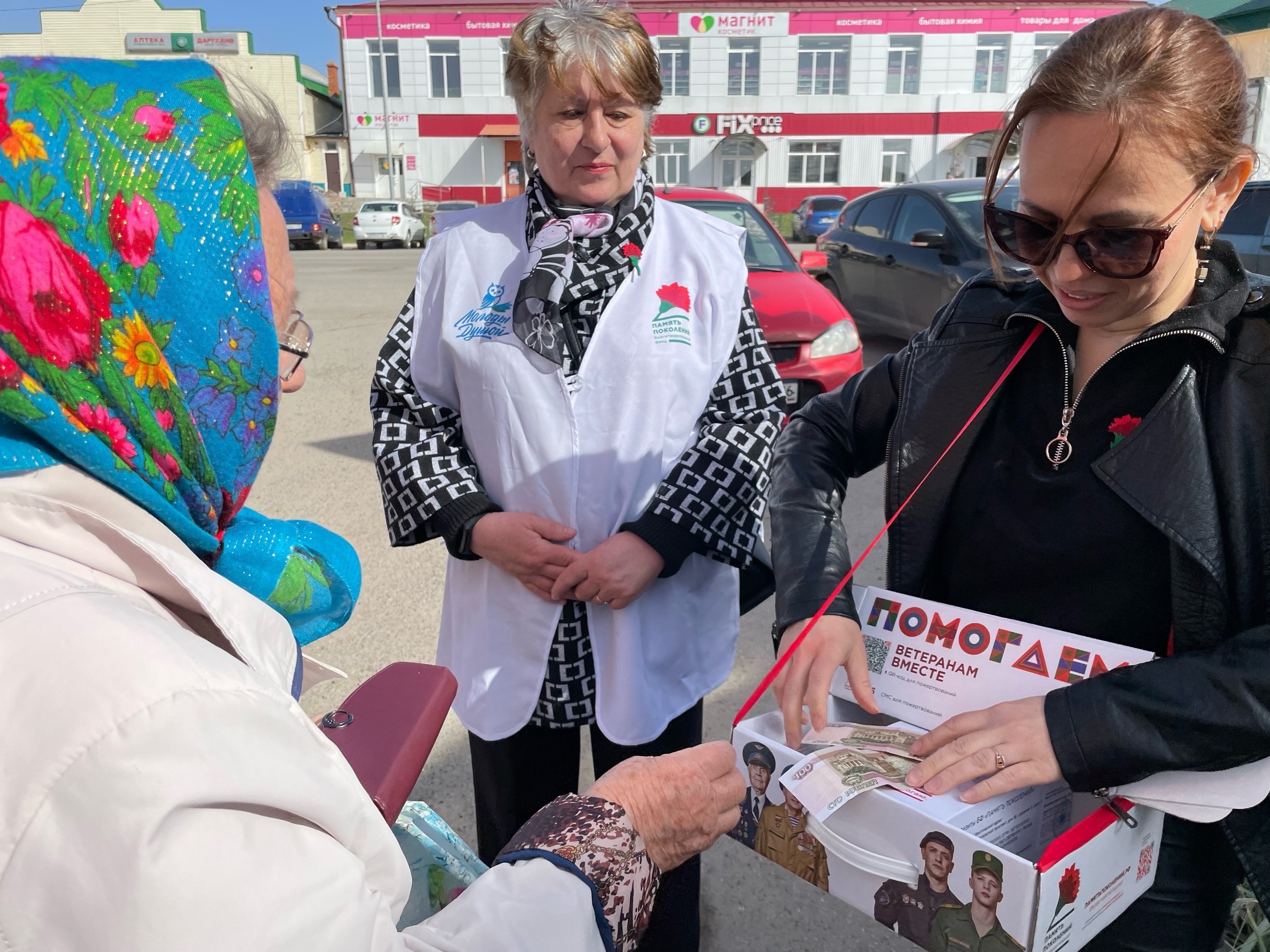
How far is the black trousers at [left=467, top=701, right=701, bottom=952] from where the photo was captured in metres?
2.02

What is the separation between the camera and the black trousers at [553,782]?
79.4 inches

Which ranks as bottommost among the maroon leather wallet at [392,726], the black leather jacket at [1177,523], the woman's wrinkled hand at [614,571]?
the woman's wrinkled hand at [614,571]

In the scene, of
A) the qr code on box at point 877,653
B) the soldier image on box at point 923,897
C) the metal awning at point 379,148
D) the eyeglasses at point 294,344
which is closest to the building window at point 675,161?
the metal awning at point 379,148

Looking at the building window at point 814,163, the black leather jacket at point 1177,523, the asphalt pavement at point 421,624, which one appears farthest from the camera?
the building window at point 814,163

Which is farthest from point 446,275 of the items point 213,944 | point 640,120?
point 213,944

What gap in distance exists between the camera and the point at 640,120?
2006 mm

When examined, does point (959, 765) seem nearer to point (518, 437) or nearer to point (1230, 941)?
point (518, 437)

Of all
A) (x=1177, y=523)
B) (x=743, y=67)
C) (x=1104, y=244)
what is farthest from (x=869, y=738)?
(x=743, y=67)

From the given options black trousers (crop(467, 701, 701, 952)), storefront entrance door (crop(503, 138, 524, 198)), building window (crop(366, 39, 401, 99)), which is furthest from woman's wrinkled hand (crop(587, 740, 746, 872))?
building window (crop(366, 39, 401, 99))

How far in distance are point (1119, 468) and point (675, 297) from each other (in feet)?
3.15

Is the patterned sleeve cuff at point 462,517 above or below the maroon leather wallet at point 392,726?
below

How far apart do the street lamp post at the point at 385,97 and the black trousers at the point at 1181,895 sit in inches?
1445

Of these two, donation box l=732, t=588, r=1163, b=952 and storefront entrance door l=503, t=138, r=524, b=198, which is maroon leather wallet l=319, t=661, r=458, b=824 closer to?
donation box l=732, t=588, r=1163, b=952

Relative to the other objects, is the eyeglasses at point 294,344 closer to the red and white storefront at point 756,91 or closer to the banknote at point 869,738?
the banknote at point 869,738
